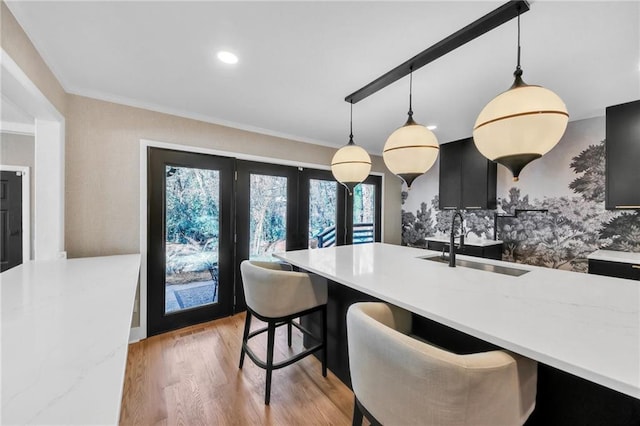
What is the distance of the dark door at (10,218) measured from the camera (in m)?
3.28

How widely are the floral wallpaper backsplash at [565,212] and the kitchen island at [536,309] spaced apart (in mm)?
2110

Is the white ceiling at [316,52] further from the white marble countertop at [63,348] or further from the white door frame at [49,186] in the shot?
the white marble countertop at [63,348]

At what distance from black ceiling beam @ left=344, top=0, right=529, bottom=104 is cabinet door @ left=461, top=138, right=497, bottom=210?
7.48 ft

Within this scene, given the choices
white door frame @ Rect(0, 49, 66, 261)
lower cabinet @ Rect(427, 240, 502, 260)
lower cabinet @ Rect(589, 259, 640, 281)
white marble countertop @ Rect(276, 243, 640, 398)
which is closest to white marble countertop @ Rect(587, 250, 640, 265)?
lower cabinet @ Rect(589, 259, 640, 281)

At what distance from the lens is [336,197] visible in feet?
14.0

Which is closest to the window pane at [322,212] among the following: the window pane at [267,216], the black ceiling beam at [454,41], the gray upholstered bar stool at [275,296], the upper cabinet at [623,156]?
the window pane at [267,216]

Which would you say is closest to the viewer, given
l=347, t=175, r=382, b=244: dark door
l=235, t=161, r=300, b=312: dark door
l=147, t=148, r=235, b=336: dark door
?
l=147, t=148, r=235, b=336: dark door

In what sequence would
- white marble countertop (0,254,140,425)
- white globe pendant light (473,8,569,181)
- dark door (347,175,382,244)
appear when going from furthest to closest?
1. dark door (347,175,382,244)
2. white globe pendant light (473,8,569,181)
3. white marble countertop (0,254,140,425)

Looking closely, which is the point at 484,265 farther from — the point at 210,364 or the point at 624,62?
the point at 210,364

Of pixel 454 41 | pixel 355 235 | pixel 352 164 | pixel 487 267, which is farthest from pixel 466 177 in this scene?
pixel 454 41

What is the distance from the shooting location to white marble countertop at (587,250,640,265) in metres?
2.34

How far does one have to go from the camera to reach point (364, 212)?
470 cm

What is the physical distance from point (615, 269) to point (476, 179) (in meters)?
1.74

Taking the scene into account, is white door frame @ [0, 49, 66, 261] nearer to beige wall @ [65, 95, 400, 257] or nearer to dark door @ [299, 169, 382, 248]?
beige wall @ [65, 95, 400, 257]
